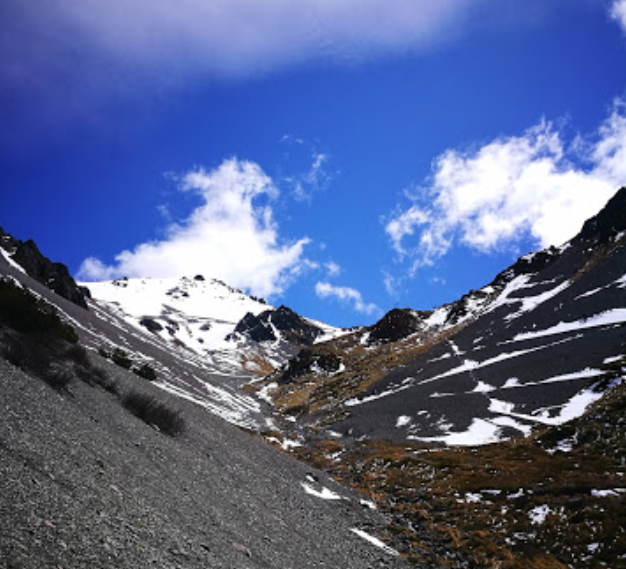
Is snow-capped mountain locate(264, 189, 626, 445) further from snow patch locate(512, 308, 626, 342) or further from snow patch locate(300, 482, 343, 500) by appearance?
snow patch locate(300, 482, 343, 500)

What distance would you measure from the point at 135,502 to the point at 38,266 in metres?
138

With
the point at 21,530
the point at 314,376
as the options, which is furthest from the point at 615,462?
the point at 314,376

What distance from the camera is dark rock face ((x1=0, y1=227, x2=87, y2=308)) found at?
119081mm

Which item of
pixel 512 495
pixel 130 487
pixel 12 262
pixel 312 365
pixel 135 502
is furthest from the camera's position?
pixel 312 365

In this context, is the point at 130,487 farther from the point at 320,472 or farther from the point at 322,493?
the point at 320,472

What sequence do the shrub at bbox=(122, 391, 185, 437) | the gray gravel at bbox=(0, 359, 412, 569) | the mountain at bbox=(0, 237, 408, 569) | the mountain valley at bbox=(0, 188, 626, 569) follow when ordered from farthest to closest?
the shrub at bbox=(122, 391, 185, 437)
the mountain valley at bbox=(0, 188, 626, 569)
the mountain at bbox=(0, 237, 408, 569)
the gray gravel at bbox=(0, 359, 412, 569)

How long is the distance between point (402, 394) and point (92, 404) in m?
82.8

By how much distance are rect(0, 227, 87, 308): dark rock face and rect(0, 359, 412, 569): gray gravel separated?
370 feet

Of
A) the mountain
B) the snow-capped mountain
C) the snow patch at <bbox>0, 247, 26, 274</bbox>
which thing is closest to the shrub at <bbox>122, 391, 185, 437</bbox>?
the mountain

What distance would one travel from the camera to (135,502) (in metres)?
14.4

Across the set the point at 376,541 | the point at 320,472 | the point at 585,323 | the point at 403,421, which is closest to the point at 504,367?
the point at 585,323

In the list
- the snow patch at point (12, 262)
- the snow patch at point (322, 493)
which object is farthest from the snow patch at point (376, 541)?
the snow patch at point (12, 262)

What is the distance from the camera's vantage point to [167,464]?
21.3m

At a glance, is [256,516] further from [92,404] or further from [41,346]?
[41,346]
